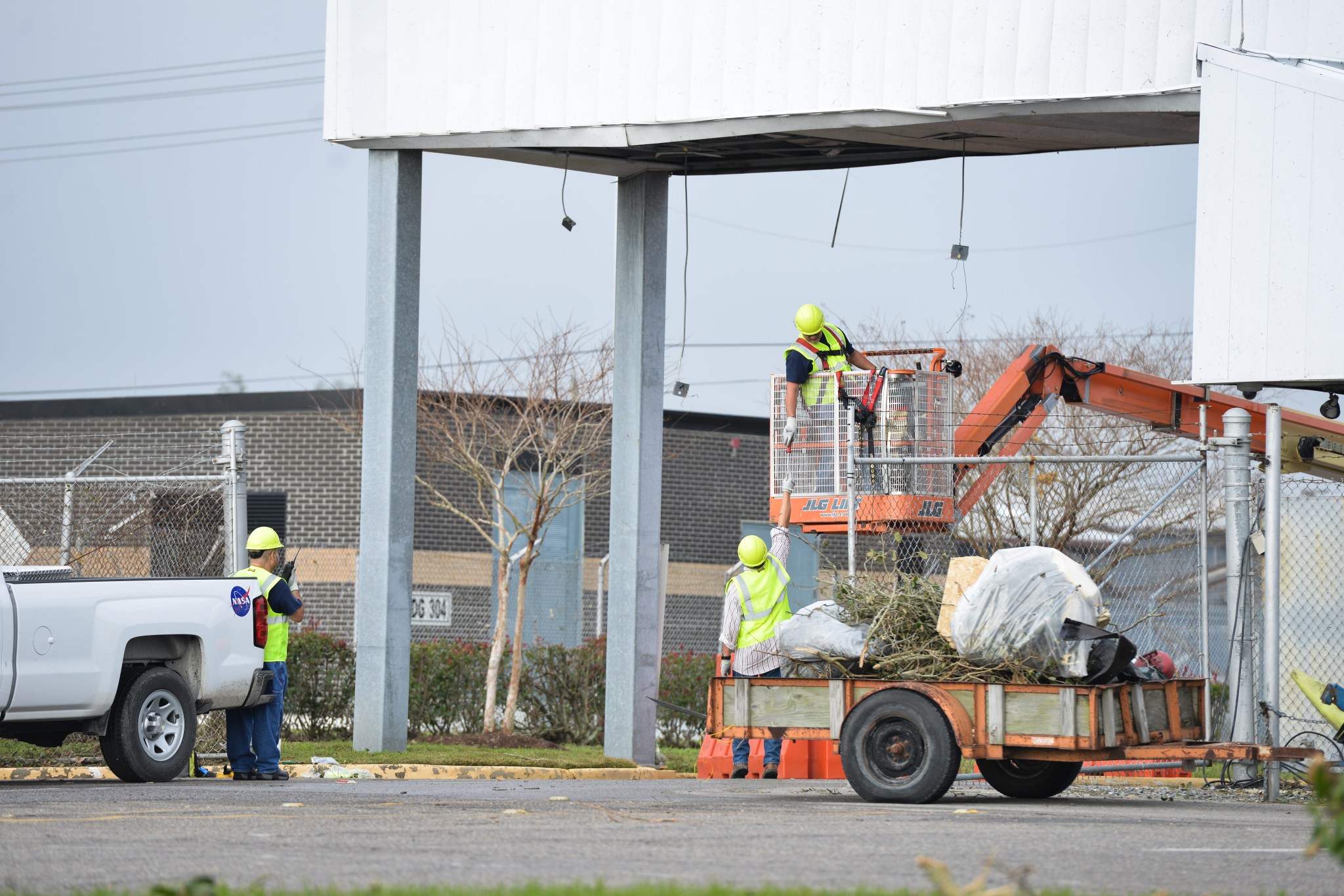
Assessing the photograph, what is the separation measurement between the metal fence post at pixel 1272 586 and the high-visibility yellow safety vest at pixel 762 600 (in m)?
4.16

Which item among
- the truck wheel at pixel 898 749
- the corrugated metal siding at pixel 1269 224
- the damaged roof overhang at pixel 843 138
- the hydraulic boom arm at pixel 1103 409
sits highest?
the damaged roof overhang at pixel 843 138

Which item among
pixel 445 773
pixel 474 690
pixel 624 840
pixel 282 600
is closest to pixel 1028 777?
pixel 624 840

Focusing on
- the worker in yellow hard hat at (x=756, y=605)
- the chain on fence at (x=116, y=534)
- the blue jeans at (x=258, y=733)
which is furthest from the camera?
the chain on fence at (x=116, y=534)

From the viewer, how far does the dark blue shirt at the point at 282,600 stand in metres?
13.5

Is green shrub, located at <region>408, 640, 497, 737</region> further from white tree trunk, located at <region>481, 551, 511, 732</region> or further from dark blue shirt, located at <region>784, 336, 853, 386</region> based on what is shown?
dark blue shirt, located at <region>784, 336, 853, 386</region>

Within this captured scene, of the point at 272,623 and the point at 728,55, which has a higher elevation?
the point at 728,55

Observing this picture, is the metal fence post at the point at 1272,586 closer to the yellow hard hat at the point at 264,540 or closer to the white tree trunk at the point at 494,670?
the yellow hard hat at the point at 264,540

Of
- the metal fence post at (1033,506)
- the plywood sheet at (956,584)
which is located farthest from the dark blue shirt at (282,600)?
the metal fence post at (1033,506)

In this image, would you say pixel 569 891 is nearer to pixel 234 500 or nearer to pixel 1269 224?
pixel 234 500

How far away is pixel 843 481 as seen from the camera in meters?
14.1

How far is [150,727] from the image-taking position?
41.8 feet

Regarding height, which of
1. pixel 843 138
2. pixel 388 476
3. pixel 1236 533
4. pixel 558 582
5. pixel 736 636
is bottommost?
pixel 558 582

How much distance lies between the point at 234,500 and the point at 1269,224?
9042mm

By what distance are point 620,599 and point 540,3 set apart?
6.08 metres
